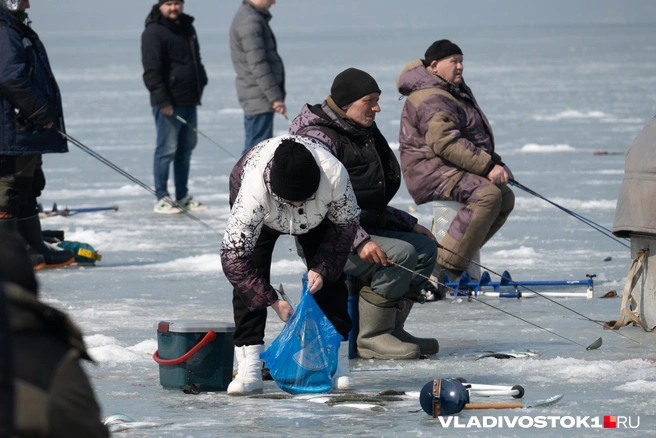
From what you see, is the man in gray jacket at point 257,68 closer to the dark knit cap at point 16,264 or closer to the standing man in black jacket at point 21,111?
the standing man in black jacket at point 21,111

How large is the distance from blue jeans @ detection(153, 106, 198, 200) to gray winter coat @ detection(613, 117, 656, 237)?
5.51m

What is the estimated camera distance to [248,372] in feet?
16.6

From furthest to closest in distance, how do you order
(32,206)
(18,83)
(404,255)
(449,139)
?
(32,206)
(18,83)
(449,139)
(404,255)

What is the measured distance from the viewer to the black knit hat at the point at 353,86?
557 centimetres

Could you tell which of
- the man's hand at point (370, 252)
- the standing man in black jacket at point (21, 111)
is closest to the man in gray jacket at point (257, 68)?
the standing man in black jacket at point (21, 111)

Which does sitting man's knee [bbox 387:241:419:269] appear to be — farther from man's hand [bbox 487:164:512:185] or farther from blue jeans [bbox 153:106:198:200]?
blue jeans [bbox 153:106:198:200]

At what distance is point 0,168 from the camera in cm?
761

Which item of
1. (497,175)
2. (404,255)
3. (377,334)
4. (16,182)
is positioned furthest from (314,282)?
(16,182)

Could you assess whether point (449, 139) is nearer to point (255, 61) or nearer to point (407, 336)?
point (407, 336)

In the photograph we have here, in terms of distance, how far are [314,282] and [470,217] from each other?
2532 millimetres

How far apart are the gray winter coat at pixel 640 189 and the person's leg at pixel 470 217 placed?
50.9 inches

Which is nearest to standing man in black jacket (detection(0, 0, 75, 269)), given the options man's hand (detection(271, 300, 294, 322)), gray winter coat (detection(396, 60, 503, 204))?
gray winter coat (detection(396, 60, 503, 204))

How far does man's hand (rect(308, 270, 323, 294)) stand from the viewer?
5004 mm

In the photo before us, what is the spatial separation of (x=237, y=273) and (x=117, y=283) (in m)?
3.19
